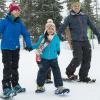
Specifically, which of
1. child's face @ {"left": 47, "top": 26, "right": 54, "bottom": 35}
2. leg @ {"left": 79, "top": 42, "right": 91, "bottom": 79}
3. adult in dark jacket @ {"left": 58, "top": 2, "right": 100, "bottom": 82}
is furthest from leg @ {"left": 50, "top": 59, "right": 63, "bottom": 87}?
leg @ {"left": 79, "top": 42, "right": 91, "bottom": 79}

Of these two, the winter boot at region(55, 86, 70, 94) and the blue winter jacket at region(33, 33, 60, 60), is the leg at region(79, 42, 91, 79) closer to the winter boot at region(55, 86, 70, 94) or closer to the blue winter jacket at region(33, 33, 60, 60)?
the blue winter jacket at region(33, 33, 60, 60)

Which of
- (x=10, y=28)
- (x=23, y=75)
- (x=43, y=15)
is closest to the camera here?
(x=10, y=28)

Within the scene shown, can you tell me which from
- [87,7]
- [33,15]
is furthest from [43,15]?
[87,7]

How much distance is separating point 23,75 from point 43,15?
26.3 m

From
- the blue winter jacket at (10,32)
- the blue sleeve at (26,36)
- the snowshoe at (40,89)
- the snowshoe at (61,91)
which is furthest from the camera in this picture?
the snowshoe at (40,89)

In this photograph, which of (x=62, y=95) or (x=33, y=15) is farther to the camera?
(x=33, y=15)

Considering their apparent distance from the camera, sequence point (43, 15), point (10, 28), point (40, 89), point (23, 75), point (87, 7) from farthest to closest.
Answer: point (87, 7) < point (43, 15) < point (23, 75) < point (40, 89) < point (10, 28)

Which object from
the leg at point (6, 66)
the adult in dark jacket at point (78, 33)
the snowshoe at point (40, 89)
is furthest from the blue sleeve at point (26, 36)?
the adult in dark jacket at point (78, 33)

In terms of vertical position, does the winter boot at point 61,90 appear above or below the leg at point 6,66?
below

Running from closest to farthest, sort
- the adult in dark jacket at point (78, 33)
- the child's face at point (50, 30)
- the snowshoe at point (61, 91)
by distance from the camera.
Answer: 1. the snowshoe at point (61, 91)
2. the child's face at point (50, 30)
3. the adult in dark jacket at point (78, 33)

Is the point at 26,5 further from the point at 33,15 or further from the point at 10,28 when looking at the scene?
the point at 10,28

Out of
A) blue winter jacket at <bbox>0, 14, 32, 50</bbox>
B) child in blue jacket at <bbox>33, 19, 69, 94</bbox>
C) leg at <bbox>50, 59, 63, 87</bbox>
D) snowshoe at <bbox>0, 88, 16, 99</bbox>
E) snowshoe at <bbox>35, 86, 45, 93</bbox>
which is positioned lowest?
snowshoe at <bbox>35, 86, 45, 93</bbox>

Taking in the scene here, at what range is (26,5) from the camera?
3781 centimetres

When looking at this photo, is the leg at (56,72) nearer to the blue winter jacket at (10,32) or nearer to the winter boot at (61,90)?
the winter boot at (61,90)
